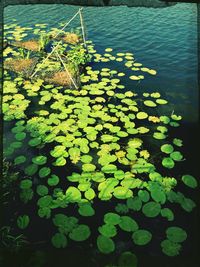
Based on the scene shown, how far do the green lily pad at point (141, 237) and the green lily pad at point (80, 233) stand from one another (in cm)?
67

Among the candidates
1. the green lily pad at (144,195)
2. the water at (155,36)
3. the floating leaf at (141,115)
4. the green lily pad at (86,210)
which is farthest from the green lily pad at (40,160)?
the water at (155,36)

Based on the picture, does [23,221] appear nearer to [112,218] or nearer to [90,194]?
[90,194]

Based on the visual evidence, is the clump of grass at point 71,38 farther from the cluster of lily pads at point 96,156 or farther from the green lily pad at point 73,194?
the green lily pad at point 73,194

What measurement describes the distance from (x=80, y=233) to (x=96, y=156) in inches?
65.1

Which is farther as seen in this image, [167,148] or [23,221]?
[167,148]

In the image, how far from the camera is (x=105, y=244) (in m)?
3.95

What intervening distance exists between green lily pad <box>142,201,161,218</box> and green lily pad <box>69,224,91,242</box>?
92cm

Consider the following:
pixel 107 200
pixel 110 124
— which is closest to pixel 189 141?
pixel 110 124

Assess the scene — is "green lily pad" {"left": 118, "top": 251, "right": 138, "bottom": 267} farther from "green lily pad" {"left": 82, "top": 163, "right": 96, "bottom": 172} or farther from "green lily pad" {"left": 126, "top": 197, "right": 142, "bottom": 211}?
"green lily pad" {"left": 82, "top": 163, "right": 96, "bottom": 172}

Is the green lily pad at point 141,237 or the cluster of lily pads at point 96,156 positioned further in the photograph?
the cluster of lily pads at point 96,156

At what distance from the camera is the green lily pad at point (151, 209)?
434 centimetres

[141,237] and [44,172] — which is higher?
[44,172]

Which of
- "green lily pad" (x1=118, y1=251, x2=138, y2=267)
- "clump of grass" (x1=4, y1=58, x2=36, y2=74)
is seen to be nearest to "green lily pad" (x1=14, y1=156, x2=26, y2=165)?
"green lily pad" (x1=118, y1=251, x2=138, y2=267)

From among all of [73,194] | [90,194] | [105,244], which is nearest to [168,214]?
[105,244]
